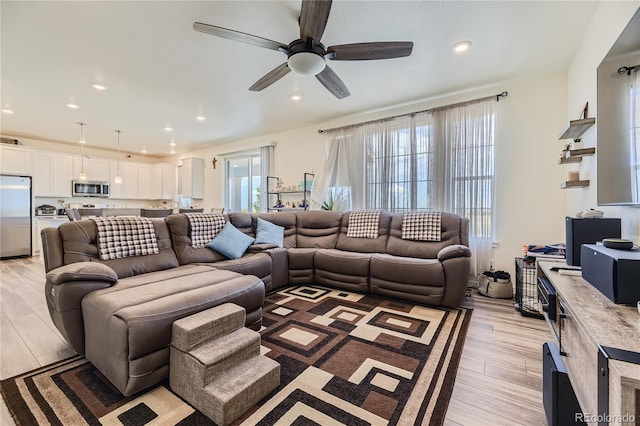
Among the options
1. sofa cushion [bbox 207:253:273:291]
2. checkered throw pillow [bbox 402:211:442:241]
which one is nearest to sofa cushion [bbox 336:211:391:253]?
checkered throw pillow [bbox 402:211:442:241]

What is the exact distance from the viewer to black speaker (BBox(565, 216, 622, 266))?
1.51 metres

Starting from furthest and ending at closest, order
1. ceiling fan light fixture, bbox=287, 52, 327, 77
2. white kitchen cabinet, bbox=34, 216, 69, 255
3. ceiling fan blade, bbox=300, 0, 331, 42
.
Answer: white kitchen cabinet, bbox=34, 216, 69, 255, ceiling fan light fixture, bbox=287, 52, 327, 77, ceiling fan blade, bbox=300, 0, 331, 42

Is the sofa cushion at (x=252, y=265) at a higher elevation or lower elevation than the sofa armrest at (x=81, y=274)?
lower

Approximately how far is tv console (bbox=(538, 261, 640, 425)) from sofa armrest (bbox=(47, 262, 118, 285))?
248 cm

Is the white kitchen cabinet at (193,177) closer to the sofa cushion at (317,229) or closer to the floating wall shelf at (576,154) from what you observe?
the sofa cushion at (317,229)

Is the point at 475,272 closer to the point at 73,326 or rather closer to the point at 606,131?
the point at 606,131

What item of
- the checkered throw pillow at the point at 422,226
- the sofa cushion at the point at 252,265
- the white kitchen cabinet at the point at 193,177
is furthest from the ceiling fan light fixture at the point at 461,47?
the white kitchen cabinet at the point at 193,177

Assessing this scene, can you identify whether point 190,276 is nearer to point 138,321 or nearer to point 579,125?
point 138,321

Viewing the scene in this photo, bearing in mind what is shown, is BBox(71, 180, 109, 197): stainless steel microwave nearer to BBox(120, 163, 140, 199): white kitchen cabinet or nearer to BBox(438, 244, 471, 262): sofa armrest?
BBox(120, 163, 140, 199): white kitchen cabinet

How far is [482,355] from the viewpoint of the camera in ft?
6.21

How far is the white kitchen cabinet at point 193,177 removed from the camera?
672cm

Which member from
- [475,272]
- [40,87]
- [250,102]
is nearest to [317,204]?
[250,102]

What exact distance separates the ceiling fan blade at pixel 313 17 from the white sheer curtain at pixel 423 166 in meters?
2.49

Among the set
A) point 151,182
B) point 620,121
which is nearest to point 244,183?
point 151,182
